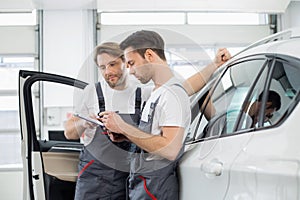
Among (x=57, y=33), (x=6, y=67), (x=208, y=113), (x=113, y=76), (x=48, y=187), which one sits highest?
(x=57, y=33)

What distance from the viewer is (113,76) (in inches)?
79.7

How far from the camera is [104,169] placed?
2.04m

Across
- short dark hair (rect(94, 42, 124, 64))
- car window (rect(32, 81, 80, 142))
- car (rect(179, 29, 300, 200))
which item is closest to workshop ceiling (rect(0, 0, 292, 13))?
car window (rect(32, 81, 80, 142))

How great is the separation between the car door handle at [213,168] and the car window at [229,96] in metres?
0.15

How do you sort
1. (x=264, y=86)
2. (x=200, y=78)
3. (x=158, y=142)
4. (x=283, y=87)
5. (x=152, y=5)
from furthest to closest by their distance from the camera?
(x=152, y=5)
(x=200, y=78)
(x=158, y=142)
(x=264, y=86)
(x=283, y=87)

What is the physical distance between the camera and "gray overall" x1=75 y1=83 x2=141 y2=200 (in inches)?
79.6

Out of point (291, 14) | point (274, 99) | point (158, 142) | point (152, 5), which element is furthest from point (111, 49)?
point (291, 14)

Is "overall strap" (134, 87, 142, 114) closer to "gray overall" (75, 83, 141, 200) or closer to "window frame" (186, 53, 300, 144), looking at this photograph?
"gray overall" (75, 83, 141, 200)

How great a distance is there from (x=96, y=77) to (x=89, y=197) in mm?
606

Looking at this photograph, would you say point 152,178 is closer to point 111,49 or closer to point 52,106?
point 111,49

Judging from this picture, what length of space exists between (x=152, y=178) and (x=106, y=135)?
1.73 feet

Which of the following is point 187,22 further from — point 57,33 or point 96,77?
point 96,77

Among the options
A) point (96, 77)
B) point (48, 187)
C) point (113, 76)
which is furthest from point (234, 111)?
point (48, 187)

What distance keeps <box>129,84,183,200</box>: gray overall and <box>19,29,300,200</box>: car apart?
4 centimetres
